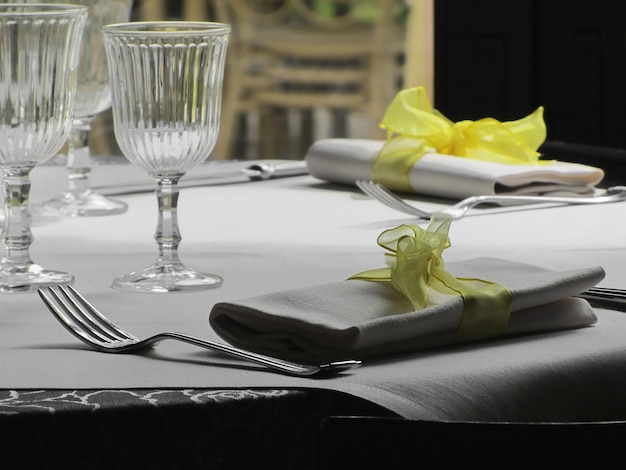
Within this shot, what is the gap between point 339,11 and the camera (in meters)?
4.31

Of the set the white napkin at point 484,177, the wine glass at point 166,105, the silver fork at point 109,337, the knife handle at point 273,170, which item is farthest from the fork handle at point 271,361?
the knife handle at point 273,170

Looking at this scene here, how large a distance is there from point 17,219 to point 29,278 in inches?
1.9

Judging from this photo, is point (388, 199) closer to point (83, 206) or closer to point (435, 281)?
point (83, 206)

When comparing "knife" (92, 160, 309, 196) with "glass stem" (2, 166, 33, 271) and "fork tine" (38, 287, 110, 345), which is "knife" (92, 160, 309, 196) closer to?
"glass stem" (2, 166, 33, 271)

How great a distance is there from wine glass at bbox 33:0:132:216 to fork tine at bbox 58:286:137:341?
43cm

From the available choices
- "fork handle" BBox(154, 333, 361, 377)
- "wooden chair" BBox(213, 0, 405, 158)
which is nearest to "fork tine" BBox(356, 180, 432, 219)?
"fork handle" BBox(154, 333, 361, 377)

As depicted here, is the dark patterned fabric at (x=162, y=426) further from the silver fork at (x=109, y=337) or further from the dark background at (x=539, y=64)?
the dark background at (x=539, y=64)

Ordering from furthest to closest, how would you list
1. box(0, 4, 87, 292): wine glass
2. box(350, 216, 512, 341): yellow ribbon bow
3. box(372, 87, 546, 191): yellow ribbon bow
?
box(372, 87, 546, 191): yellow ribbon bow < box(0, 4, 87, 292): wine glass < box(350, 216, 512, 341): yellow ribbon bow

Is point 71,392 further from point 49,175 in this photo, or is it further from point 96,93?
point 49,175

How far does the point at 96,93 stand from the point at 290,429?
0.70 metres

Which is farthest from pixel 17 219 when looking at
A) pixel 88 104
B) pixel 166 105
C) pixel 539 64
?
pixel 539 64

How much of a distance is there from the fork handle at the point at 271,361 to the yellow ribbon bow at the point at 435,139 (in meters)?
0.69

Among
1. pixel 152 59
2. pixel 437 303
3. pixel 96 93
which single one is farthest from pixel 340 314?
pixel 96 93

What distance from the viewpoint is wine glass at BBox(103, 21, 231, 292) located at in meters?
0.89
